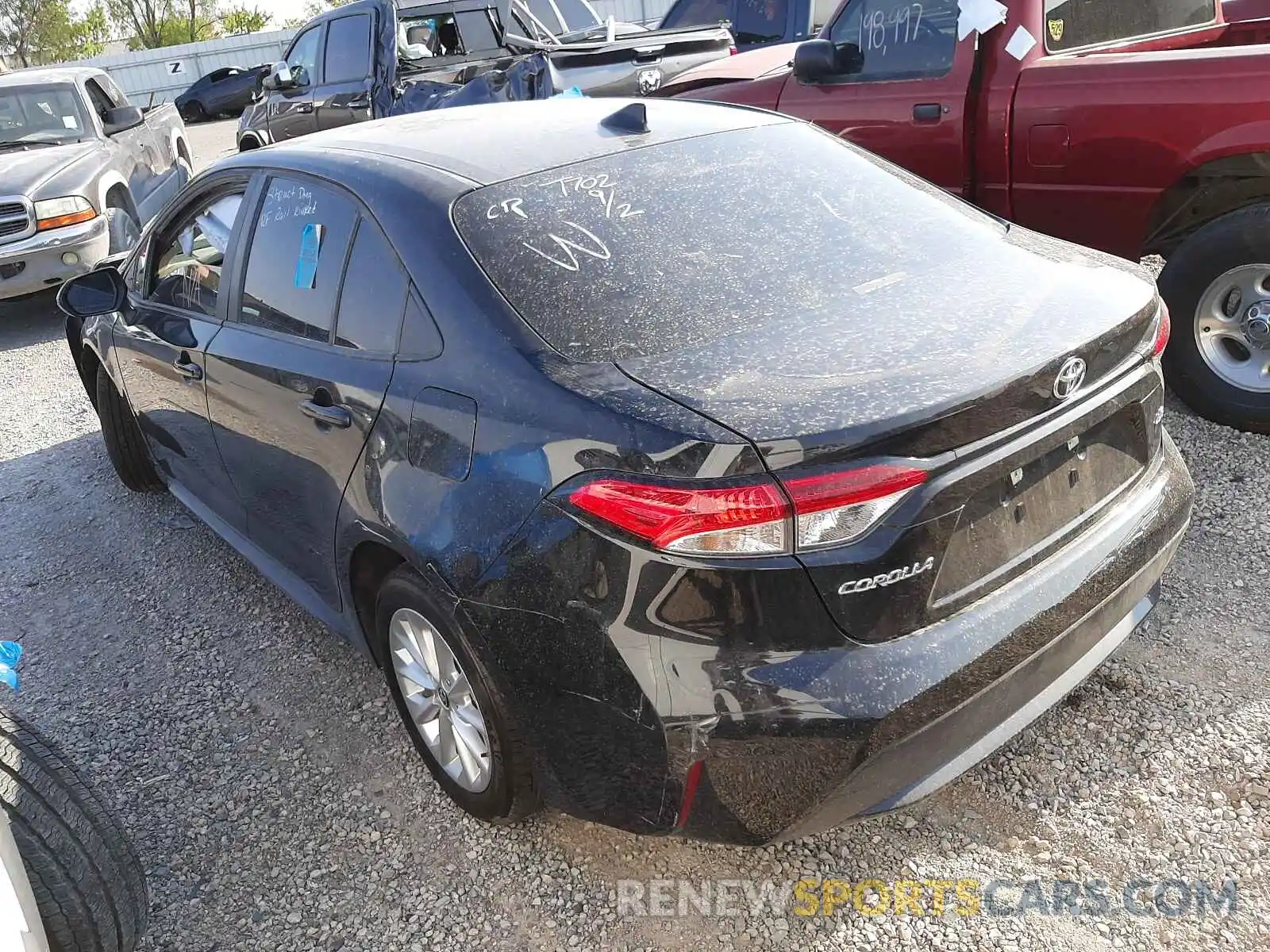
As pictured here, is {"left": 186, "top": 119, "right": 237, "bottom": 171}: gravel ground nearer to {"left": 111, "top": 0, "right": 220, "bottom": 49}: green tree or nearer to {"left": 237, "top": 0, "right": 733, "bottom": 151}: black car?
{"left": 237, "top": 0, "right": 733, "bottom": 151}: black car

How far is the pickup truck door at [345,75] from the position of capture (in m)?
9.68

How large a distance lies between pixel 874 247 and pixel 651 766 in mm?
1383

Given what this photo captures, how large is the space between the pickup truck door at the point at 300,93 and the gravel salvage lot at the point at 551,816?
8030mm

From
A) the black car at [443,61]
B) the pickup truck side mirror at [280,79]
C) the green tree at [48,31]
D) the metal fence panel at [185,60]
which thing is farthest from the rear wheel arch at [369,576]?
the green tree at [48,31]

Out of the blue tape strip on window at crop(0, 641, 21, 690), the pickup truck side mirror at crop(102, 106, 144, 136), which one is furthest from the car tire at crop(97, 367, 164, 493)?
the pickup truck side mirror at crop(102, 106, 144, 136)

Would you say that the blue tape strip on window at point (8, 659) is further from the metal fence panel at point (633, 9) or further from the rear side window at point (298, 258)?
the metal fence panel at point (633, 9)

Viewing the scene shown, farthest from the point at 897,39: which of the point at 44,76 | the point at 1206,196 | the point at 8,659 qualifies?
the point at 44,76

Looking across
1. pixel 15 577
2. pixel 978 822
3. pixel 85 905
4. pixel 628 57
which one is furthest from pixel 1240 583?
pixel 628 57

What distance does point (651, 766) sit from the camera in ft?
6.59

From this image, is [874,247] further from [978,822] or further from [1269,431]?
[1269,431]

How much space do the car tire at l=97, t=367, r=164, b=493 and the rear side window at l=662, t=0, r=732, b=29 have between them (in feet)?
21.9

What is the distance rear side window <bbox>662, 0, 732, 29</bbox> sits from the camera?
31.6 ft

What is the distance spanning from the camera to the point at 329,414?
265 centimetres

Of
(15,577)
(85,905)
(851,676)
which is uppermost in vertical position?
(851,676)
